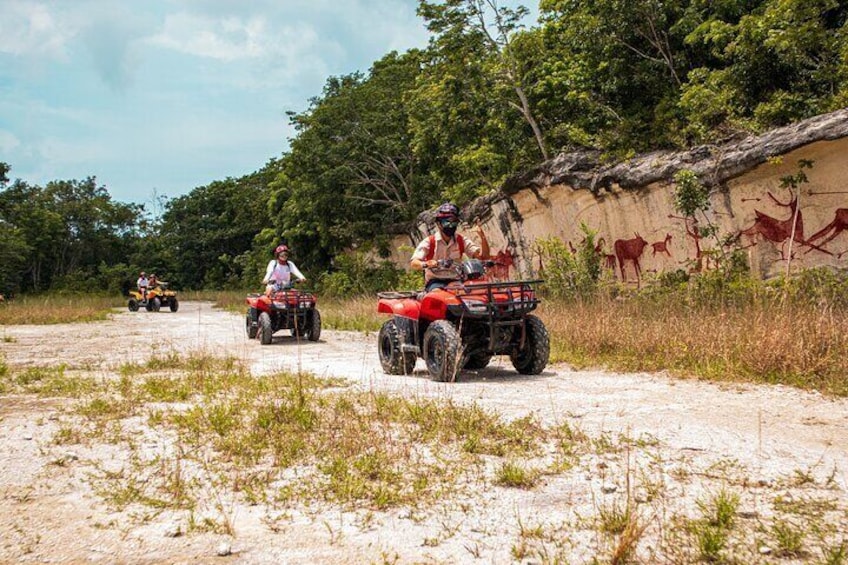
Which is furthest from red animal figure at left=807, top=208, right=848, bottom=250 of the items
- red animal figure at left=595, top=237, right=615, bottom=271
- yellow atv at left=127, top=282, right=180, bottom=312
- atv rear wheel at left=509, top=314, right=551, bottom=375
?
yellow atv at left=127, top=282, right=180, bottom=312

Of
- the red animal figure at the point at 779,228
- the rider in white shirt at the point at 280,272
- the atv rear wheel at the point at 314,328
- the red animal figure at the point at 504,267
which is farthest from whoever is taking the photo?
the red animal figure at the point at 504,267

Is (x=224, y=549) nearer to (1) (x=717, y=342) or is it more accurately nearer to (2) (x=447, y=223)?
(2) (x=447, y=223)

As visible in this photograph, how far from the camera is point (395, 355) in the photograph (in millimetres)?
8609

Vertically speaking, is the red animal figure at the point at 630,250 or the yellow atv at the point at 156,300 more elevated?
the red animal figure at the point at 630,250

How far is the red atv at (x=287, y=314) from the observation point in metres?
14.0

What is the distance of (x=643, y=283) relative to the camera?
16.0 metres

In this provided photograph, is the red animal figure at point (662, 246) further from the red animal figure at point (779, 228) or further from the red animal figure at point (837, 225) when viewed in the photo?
the red animal figure at point (837, 225)

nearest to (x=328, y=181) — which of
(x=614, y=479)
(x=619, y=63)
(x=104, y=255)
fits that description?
(x=619, y=63)

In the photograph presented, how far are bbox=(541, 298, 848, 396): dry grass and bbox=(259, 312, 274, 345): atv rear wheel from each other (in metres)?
5.77

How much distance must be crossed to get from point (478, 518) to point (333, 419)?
2.31 m

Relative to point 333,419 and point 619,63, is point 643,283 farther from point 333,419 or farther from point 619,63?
point 333,419

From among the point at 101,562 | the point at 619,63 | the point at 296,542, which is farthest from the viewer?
the point at 619,63

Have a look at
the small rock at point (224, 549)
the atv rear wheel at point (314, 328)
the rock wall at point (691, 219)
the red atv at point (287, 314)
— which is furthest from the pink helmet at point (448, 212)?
the rock wall at point (691, 219)

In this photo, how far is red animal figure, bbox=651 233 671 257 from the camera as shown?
15.5 metres
